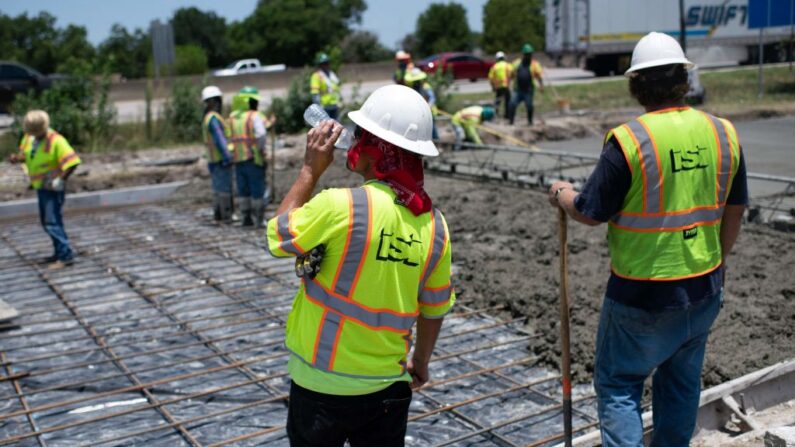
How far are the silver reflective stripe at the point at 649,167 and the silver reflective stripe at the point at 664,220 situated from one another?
37 mm

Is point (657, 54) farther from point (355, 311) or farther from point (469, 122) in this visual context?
point (469, 122)

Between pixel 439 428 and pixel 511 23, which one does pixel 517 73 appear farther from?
pixel 511 23

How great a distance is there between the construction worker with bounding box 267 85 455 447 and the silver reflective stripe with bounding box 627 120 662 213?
0.80 m

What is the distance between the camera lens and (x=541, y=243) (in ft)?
25.8

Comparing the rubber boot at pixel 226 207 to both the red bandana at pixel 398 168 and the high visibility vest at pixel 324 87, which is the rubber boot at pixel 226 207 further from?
the red bandana at pixel 398 168

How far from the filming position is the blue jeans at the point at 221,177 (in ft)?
30.8

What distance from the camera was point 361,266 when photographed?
249 cm

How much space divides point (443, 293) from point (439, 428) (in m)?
2.02

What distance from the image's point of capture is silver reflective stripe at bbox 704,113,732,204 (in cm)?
305

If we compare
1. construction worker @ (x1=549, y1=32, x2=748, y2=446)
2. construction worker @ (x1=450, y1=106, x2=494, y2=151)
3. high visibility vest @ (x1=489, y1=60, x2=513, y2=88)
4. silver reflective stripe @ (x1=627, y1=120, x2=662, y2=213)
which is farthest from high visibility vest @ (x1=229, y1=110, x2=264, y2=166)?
high visibility vest @ (x1=489, y1=60, x2=513, y2=88)

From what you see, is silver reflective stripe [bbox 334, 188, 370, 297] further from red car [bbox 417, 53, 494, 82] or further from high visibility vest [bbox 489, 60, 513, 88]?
red car [bbox 417, 53, 494, 82]

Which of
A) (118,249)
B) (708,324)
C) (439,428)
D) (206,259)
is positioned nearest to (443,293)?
(708,324)

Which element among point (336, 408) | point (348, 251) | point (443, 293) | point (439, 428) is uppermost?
point (348, 251)

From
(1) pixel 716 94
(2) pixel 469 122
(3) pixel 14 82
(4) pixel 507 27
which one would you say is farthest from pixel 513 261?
(4) pixel 507 27
